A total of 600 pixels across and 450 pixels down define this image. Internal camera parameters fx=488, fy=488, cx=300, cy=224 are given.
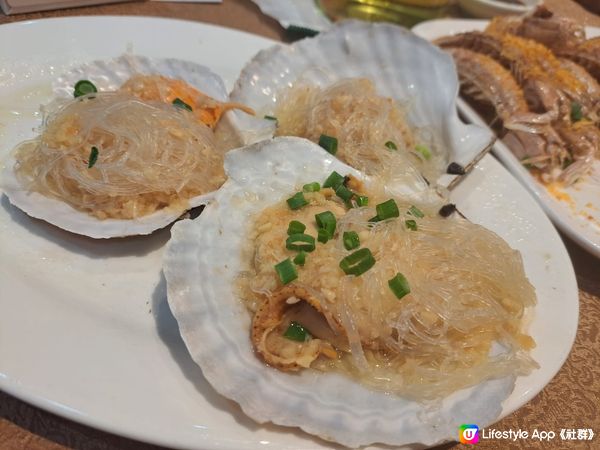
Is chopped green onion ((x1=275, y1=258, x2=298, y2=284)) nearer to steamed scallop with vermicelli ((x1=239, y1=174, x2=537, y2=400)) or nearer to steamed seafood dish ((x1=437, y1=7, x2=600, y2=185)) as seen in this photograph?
steamed scallop with vermicelli ((x1=239, y1=174, x2=537, y2=400))

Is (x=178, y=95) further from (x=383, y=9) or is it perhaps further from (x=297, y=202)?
(x=383, y=9)

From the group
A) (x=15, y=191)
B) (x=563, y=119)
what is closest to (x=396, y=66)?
(x=563, y=119)

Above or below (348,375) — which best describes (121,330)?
below

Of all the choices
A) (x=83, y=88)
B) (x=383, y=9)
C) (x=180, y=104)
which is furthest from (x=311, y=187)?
(x=383, y=9)

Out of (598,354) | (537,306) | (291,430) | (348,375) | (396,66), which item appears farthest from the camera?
(396,66)

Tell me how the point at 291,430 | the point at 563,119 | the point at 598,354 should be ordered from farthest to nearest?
the point at 563,119 < the point at 598,354 < the point at 291,430

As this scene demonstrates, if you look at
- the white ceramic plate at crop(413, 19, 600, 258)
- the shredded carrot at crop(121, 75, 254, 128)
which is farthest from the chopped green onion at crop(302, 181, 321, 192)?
the white ceramic plate at crop(413, 19, 600, 258)

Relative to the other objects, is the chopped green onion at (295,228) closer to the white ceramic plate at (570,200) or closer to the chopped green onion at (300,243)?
the chopped green onion at (300,243)

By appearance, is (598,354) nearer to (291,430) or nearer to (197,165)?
(291,430)

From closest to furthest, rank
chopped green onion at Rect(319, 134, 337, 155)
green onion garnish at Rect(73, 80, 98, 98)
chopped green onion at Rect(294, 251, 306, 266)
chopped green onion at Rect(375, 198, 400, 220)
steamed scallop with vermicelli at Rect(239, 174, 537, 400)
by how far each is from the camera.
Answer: steamed scallop with vermicelli at Rect(239, 174, 537, 400) < chopped green onion at Rect(294, 251, 306, 266) < chopped green onion at Rect(375, 198, 400, 220) < green onion garnish at Rect(73, 80, 98, 98) < chopped green onion at Rect(319, 134, 337, 155)
